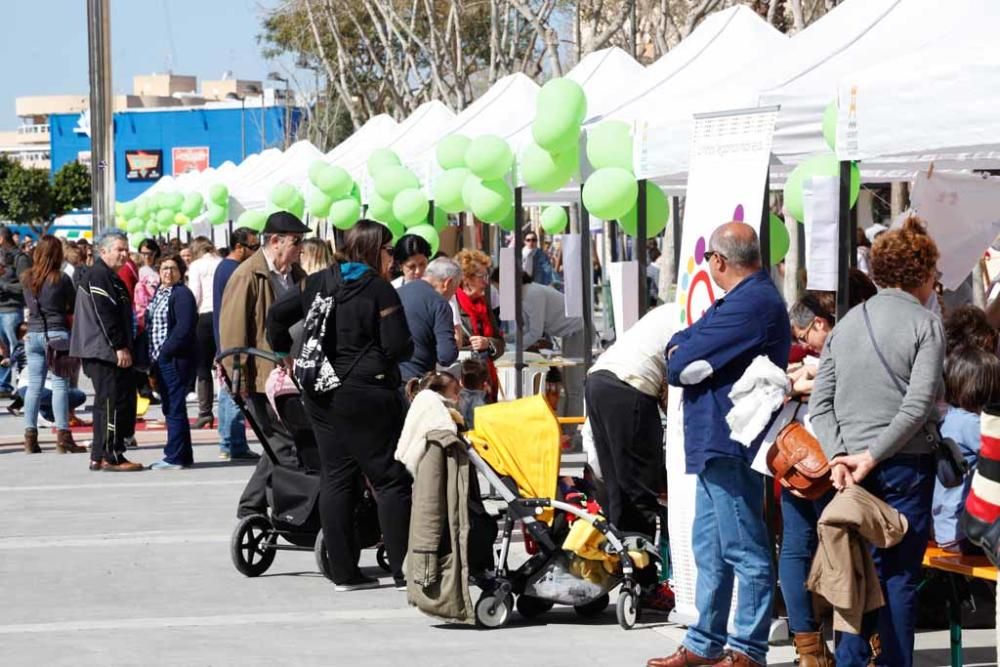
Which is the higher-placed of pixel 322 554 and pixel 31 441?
pixel 322 554

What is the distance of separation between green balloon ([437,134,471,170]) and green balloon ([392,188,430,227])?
1.11 m

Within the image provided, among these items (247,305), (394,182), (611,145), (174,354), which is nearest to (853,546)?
(611,145)

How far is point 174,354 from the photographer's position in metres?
14.5

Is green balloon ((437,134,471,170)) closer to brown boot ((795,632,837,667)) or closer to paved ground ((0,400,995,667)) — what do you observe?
paved ground ((0,400,995,667))

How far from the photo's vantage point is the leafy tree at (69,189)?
114750 millimetres

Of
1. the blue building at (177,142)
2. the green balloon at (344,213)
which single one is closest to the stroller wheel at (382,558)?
the green balloon at (344,213)

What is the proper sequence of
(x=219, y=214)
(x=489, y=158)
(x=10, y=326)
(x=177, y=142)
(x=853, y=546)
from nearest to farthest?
(x=853, y=546) → (x=489, y=158) → (x=10, y=326) → (x=219, y=214) → (x=177, y=142)

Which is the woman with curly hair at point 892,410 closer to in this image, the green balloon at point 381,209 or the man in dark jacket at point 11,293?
the green balloon at point 381,209

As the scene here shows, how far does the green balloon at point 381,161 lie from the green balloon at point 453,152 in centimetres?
235

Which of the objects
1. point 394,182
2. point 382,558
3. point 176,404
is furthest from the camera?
point 394,182

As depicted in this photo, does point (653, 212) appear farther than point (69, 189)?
No

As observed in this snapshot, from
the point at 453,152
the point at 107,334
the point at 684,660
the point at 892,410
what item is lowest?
the point at 684,660

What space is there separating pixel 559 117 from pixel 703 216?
135 inches

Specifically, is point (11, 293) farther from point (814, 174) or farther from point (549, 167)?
point (814, 174)
